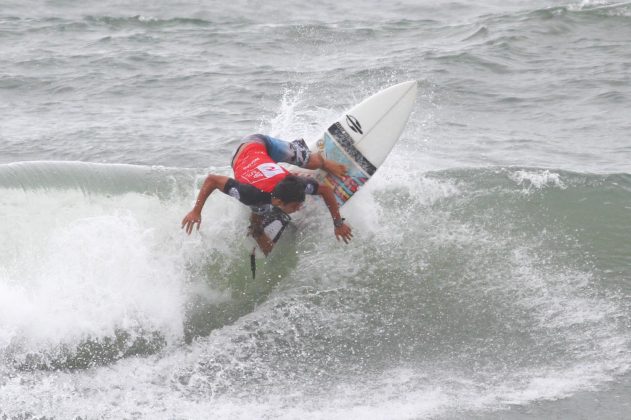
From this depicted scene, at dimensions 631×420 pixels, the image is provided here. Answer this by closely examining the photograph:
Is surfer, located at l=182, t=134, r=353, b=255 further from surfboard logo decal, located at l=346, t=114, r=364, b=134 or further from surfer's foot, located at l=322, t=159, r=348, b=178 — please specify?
surfboard logo decal, located at l=346, t=114, r=364, b=134

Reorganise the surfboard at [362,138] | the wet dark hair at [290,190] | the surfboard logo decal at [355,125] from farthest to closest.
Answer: the surfboard logo decal at [355,125] < the surfboard at [362,138] < the wet dark hair at [290,190]

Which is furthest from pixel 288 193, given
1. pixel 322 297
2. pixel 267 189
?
pixel 322 297

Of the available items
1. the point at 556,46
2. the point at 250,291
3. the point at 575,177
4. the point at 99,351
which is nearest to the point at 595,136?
the point at 575,177

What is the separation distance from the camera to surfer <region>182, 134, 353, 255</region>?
20.9 ft

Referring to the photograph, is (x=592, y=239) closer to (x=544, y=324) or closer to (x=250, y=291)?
(x=544, y=324)

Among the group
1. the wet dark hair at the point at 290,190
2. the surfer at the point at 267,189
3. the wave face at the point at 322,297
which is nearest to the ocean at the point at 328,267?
the wave face at the point at 322,297

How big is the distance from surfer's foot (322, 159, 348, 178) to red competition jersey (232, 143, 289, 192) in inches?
25.5

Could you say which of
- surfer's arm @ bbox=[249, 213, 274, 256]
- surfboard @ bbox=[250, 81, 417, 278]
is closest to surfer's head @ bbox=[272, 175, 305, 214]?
surfer's arm @ bbox=[249, 213, 274, 256]

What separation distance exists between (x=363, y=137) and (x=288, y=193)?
147 centimetres

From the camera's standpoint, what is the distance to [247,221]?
718 cm

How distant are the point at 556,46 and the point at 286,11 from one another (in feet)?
21.8

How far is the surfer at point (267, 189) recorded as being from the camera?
636 cm

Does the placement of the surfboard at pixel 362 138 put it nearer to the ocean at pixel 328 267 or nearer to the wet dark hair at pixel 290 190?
the ocean at pixel 328 267

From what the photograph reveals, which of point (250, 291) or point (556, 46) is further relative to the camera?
point (556, 46)
